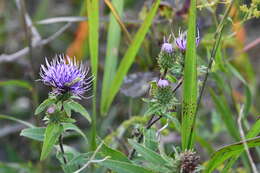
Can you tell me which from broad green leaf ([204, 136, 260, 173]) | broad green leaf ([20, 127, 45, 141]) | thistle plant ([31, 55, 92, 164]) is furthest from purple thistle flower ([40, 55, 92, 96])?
broad green leaf ([204, 136, 260, 173])

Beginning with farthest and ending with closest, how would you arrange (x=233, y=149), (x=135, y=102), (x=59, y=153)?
(x=135, y=102) < (x=59, y=153) < (x=233, y=149)

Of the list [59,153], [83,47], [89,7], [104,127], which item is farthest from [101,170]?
[83,47]

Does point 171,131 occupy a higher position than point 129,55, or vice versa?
point 129,55

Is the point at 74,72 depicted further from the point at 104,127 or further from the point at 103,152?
the point at 104,127

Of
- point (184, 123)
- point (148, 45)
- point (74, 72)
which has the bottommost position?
point (184, 123)

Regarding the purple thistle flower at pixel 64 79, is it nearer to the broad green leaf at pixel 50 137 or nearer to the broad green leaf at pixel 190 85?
the broad green leaf at pixel 50 137

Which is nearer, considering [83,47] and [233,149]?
[233,149]

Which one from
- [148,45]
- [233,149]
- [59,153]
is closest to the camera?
[233,149]

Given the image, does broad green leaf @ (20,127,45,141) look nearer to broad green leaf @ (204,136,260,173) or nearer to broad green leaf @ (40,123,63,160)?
broad green leaf @ (40,123,63,160)
